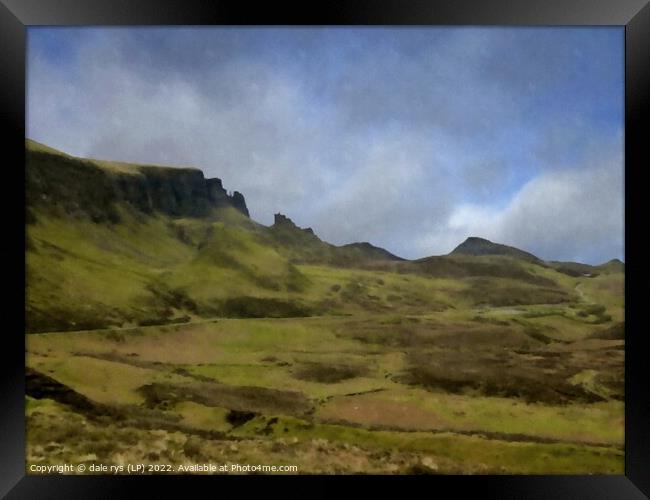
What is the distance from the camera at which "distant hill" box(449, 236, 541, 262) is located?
8.87ft

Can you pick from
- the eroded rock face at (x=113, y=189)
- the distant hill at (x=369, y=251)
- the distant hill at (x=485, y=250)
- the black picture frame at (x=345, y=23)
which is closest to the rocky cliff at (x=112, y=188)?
the eroded rock face at (x=113, y=189)

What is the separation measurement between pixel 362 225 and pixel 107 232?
1948mm

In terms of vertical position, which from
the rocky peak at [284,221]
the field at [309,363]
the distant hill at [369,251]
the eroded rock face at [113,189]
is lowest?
the field at [309,363]

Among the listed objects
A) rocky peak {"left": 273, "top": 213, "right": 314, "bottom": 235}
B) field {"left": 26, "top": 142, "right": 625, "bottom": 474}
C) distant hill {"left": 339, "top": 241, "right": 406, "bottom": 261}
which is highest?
rocky peak {"left": 273, "top": 213, "right": 314, "bottom": 235}

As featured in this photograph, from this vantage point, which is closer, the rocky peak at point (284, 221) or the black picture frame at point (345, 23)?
the black picture frame at point (345, 23)

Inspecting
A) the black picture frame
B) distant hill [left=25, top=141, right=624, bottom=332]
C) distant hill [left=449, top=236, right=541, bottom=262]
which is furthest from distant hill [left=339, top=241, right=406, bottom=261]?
the black picture frame

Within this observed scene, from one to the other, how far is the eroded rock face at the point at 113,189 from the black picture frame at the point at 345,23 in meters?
0.17

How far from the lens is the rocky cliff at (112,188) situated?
8.79 ft

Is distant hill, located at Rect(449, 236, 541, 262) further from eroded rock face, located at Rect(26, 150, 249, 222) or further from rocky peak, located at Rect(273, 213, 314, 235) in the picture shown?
eroded rock face, located at Rect(26, 150, 249, 222)

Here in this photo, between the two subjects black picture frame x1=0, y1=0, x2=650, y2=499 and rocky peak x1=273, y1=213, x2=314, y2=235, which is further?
rocky peak x1=273, y1=213, x2=314, y2=235

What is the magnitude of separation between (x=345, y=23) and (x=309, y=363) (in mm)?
2576

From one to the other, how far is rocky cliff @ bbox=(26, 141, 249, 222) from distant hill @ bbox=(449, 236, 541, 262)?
5.45 feet

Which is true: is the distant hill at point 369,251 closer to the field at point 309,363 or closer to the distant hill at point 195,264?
the distant hill at point 195,264

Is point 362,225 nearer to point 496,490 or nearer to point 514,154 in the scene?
point 514,154
